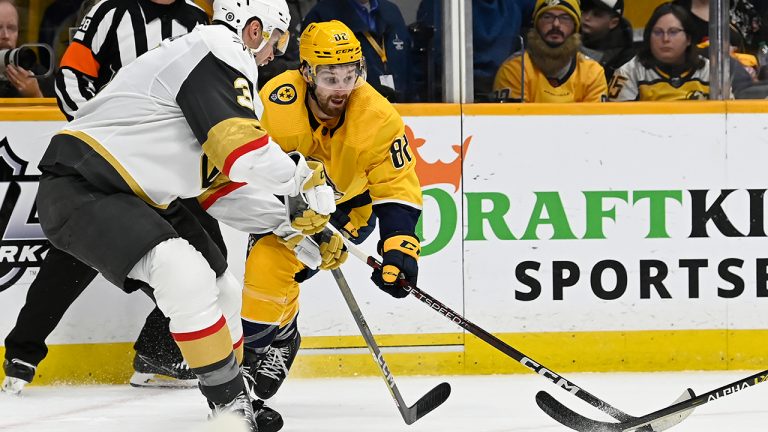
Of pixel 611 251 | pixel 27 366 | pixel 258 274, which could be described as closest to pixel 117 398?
pixel 27 366

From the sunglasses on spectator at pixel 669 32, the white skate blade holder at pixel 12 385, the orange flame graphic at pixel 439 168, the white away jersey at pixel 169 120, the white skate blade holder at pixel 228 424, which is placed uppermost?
the sunglasses on spectator at pixel 669 32

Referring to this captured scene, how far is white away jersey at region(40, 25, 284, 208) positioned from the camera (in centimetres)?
260

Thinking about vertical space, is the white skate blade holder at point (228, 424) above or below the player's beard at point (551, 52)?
below

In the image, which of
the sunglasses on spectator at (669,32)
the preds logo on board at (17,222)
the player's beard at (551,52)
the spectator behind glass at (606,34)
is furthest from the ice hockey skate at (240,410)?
the sunglasses on spectator at (669,32)

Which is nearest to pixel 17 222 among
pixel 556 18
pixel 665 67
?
pixel 556 18

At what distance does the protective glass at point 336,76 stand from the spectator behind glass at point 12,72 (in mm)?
1136

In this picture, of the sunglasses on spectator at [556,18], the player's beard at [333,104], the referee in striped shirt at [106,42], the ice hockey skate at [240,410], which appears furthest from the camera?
the sunglasses on spectator at [556,18]

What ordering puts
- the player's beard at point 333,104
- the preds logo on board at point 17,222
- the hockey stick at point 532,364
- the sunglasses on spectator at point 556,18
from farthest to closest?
the sunglasses on spectator at point 556,18
the preds logo on board at point 17,222
the player's beard at point 333,104
the hockey stick at point 532,364

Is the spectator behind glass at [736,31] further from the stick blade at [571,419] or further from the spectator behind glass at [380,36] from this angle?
the stick blade at [571,419]

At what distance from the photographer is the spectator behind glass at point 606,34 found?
4.04 meters

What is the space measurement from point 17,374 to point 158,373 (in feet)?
1.45

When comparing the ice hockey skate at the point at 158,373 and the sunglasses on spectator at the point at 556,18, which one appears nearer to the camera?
the ice hockey skate at the point at 158,373

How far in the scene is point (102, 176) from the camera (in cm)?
267

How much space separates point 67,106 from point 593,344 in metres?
1.85
